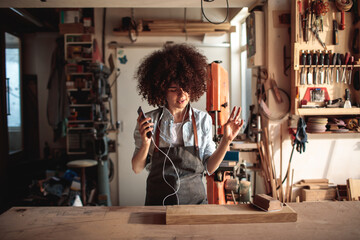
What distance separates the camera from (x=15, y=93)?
6.11 m

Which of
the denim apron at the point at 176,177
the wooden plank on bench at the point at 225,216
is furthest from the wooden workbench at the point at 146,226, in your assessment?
the denim apron at the point at 176,177

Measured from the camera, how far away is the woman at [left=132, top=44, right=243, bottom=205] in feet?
5.89

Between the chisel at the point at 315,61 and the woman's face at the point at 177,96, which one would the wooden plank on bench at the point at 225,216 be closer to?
the woman's face at the point at 177,96

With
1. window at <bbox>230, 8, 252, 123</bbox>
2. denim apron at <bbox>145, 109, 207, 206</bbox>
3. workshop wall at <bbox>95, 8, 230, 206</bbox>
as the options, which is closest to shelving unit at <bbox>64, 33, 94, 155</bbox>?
workshop wall at <bbox>95, 8, 230, 206</bbox>

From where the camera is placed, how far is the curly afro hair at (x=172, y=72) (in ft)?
6.02

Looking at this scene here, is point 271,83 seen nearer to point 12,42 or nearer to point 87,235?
point 87,235

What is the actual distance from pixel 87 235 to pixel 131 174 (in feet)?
11.7

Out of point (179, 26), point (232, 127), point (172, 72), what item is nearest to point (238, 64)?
point (179, 26)

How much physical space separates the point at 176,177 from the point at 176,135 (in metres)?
0.28

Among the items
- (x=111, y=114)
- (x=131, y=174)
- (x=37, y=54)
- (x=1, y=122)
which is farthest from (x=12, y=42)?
(x=131, y=174)

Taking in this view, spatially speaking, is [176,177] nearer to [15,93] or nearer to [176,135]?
[176,135]

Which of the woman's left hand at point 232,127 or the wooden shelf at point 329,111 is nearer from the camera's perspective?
the woman's left hand at point 232,127

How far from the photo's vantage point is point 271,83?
10.5ft

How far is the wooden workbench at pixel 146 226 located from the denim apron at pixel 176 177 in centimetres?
29
